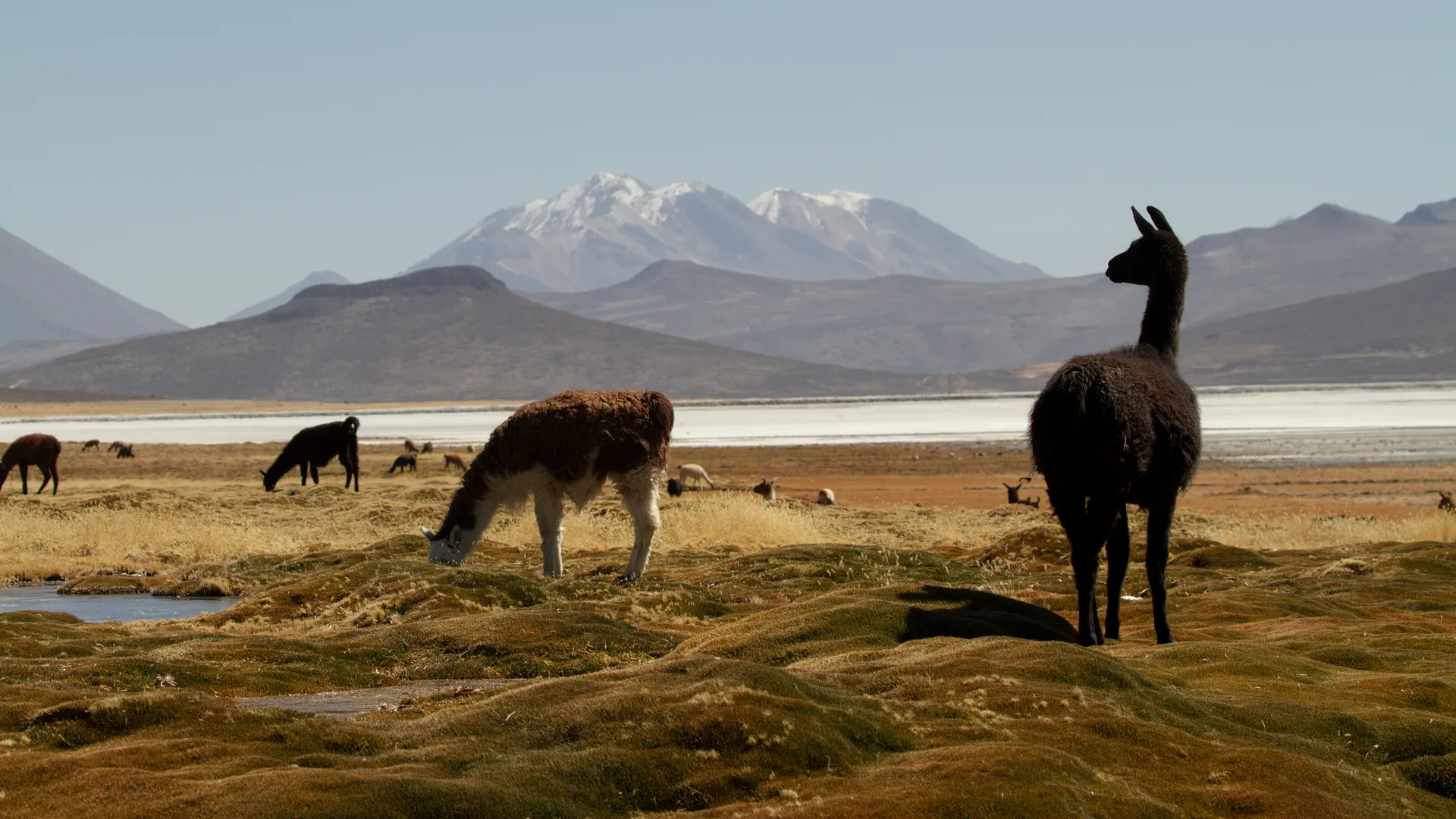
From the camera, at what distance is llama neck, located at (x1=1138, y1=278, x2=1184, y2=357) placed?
15156 mm

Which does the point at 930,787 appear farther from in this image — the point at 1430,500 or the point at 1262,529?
the point at 1430,500

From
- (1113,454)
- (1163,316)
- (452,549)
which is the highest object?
(1163,316)

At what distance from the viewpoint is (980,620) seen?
43.2 feet

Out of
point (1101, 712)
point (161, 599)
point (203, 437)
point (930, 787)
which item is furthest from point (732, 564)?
point (203, 437)

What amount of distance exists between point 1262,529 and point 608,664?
66.7 ft

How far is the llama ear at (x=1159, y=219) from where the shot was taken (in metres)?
15.5

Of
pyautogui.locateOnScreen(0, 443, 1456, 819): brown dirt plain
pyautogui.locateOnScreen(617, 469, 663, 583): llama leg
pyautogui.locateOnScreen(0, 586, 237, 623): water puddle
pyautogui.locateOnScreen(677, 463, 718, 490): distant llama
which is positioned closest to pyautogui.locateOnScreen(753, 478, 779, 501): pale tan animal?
pyautogui.locateOnScreen(677, 463, 718, 490): distant llama

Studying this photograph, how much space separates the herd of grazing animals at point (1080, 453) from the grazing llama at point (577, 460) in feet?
0.06

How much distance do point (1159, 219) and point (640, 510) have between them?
730 centimetres

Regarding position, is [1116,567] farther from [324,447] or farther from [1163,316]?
[324,447]

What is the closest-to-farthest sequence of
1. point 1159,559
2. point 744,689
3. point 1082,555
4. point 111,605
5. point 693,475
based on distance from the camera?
point 744,689, point 1082,555, point 1159,559, point 111,605, point 693,475

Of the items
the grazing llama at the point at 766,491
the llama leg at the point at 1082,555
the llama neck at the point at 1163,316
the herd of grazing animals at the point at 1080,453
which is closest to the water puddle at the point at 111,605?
the herd of grazing animals at the point at 1080,453

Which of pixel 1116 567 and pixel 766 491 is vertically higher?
pixel 1116 567

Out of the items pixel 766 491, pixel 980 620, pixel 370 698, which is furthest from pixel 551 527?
pixel 766 491
